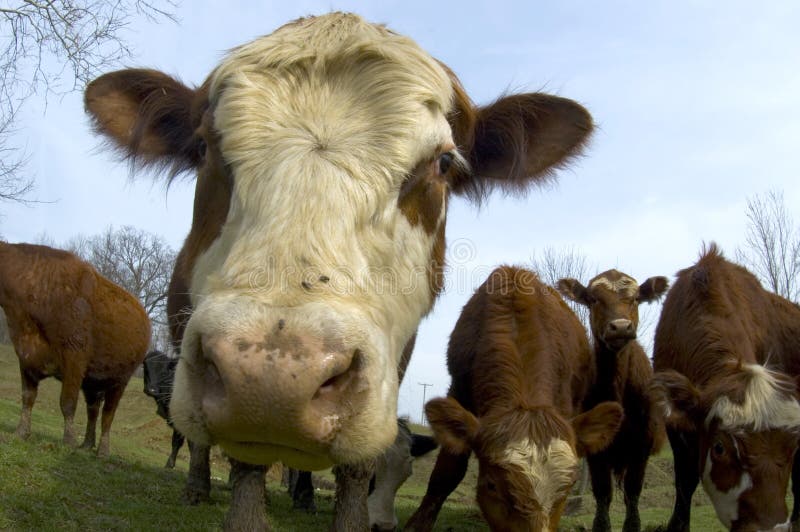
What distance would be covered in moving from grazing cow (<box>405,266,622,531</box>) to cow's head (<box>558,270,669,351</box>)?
31cm

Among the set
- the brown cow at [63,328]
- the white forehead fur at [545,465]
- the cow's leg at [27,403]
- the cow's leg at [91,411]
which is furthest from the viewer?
the cow's leg at [91,411]

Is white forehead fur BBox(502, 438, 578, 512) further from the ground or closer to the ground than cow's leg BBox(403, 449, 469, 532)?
further from the ground

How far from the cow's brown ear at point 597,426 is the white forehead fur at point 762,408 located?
101cm

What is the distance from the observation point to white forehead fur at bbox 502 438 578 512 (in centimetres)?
476

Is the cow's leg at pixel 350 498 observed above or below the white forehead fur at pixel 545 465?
below

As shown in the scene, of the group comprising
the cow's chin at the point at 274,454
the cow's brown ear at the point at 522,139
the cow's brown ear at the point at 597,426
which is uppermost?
the cow's brown ear at the point at 522,139

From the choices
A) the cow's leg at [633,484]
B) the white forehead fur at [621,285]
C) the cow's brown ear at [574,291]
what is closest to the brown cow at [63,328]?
the cow's brown ear at [574,291]

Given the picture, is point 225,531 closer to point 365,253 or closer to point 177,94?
point 365,253

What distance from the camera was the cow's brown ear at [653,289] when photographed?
8787mm

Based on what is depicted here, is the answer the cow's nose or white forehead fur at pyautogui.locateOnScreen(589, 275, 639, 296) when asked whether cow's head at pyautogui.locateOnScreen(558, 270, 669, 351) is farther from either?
the cow's nose

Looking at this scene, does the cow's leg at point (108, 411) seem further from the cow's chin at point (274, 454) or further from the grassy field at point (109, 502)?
the cow's chin at point (274, 454)

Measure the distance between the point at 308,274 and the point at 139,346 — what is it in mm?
10531

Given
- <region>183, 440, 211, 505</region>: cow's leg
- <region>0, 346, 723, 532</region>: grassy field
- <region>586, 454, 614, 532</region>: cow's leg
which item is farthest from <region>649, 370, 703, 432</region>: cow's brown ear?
<region>183, 440, 211, 505</region>: cow's leg

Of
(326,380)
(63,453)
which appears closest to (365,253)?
(326,380)
